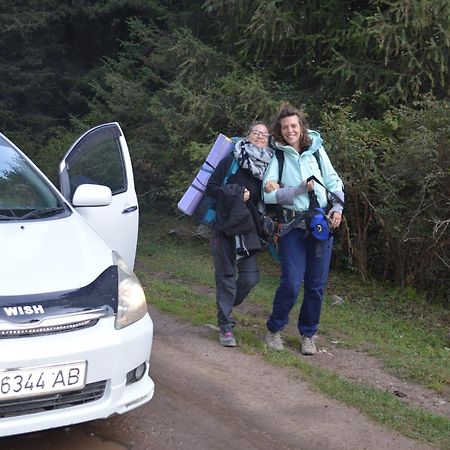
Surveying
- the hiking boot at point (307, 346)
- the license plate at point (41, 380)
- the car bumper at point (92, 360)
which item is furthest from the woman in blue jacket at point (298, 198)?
the license plate at point (41, 380)

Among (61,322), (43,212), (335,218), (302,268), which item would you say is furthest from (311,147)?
(61,322)

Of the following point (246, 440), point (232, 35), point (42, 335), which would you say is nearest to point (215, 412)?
point (246, 440)

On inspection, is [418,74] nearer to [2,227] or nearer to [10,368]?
[2,227]

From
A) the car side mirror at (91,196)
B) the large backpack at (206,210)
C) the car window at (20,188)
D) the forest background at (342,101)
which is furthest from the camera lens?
the forest background at (342,101)

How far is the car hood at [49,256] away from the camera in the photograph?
3.95m

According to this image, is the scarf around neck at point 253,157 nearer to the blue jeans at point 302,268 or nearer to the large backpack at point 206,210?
the large backpack at point 206,210

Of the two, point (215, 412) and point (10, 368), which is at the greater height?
point (10, 368)

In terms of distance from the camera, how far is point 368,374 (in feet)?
19.9

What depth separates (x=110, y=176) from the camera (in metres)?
6.44

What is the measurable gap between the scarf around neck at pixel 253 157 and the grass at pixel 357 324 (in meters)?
1.50

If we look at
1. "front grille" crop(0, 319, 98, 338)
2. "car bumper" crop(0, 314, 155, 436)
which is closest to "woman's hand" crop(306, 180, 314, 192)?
"car bumper" crop(0, 314, 155, 436)

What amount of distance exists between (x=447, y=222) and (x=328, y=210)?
255cm

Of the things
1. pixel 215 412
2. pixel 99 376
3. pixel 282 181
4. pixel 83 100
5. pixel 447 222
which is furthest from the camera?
pixel 83 100

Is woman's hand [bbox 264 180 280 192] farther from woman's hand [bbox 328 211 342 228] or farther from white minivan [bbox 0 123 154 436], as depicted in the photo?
white minivan [bbox 0 123 154 436]
